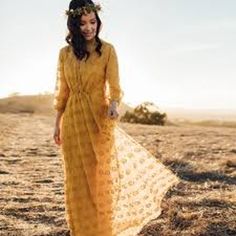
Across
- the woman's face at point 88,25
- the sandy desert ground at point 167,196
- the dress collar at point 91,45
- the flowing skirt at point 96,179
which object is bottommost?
the sandy desert ground at point 167,196

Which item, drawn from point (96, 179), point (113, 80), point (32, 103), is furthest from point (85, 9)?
point (32, 103)

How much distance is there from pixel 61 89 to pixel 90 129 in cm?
54

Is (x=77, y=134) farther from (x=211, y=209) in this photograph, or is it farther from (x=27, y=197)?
(x=27, y=197)

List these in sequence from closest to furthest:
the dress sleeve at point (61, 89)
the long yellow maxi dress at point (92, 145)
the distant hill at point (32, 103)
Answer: the long yellow maxi dress at point (92, 145) < the dress sleeve at point (61, 89) < the distant hill at point (32, 103)

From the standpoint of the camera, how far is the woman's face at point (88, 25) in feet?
19.0

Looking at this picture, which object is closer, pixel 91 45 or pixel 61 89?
pixel 91 45

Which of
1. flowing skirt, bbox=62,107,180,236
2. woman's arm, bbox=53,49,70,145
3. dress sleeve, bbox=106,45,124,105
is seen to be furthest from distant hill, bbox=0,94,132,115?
dress sleeve, bbox=106,45,124,105

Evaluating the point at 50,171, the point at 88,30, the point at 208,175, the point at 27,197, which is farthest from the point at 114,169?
the point at 50,171

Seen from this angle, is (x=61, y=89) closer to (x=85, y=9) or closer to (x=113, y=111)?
(x=113, y=111)

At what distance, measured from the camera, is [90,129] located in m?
5.91

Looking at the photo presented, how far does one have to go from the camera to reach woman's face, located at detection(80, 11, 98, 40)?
19.0 ft

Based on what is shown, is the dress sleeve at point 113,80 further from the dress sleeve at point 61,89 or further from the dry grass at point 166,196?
the dry grass at point 166,196

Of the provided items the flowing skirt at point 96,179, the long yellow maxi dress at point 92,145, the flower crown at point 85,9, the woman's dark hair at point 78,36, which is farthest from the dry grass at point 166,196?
the flower crown at point 85,9

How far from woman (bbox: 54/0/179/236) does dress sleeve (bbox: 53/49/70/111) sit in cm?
2
